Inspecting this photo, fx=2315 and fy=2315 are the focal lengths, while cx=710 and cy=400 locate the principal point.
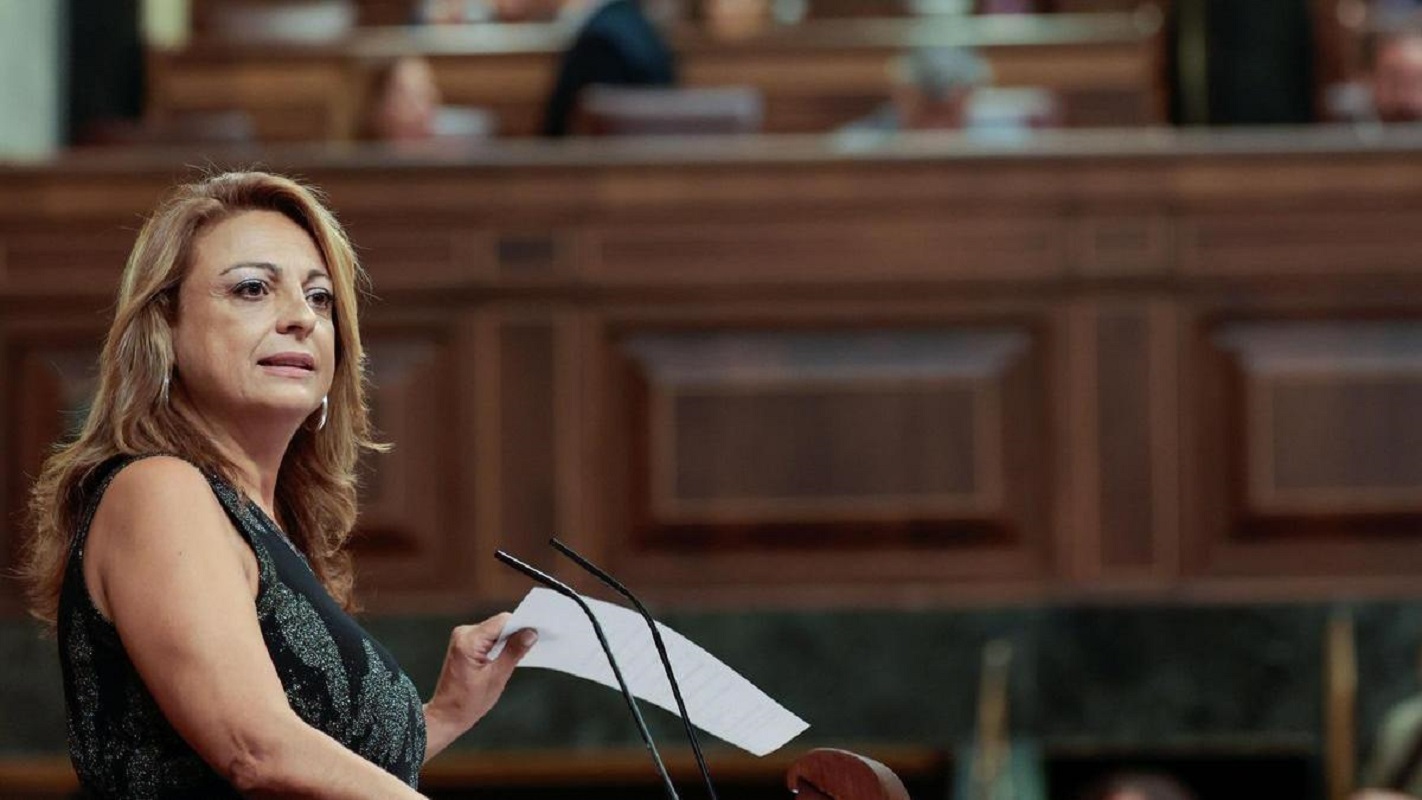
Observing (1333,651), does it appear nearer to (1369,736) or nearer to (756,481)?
(1369,736)

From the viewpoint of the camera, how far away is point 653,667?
57.7 inches

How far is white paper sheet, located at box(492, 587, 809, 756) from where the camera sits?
1396mm

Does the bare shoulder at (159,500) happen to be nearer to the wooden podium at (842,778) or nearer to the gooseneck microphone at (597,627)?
the gooseneck microphone at (597,627)

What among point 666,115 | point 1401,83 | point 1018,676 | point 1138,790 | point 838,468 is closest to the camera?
point 1138,790

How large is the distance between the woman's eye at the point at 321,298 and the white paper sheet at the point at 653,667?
0.75 ft

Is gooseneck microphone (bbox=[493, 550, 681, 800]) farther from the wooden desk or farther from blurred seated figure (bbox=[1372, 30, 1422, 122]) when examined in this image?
the wooden desk

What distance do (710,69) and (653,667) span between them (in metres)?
5.94

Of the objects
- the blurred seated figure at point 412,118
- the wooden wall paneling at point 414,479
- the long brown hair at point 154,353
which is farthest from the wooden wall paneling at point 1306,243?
the long brown hair at point 154,353

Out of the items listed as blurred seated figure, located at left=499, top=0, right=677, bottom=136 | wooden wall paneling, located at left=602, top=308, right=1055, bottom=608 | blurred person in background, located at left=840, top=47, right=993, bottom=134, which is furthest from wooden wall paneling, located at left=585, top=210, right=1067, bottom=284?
blurred seated figure, located at left=499, top=0, right=677, bottom=136

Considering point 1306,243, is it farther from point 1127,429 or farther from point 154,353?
point 154,353

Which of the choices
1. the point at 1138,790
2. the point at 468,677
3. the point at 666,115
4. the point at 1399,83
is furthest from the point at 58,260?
the point at 468,677

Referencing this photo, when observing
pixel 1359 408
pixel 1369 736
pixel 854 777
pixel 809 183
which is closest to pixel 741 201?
pixel 809 183

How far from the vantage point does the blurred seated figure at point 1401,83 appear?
5.29 meters

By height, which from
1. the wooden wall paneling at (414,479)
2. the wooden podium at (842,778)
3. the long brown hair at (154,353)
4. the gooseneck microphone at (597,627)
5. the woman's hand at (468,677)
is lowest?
the wooden wall paneling at (414,479)
